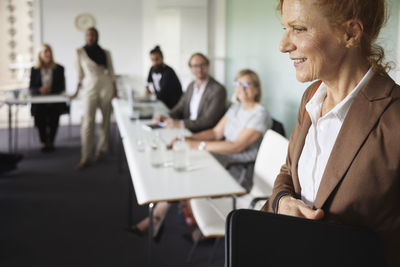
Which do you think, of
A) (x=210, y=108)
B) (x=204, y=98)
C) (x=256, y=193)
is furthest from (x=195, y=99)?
(x=256, y=193)

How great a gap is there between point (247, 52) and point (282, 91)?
1.46 m

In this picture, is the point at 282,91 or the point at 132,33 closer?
the point at 282,91

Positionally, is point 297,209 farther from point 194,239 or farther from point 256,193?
point 194,239

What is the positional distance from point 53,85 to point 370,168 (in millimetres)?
5609

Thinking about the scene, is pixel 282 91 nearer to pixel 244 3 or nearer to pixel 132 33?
pixel 244 3

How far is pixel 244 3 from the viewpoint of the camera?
5629mm

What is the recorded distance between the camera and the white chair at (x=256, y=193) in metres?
2.34

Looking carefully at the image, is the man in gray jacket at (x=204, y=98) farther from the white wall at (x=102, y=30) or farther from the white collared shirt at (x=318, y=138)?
the white wall at (x=102, y=30)

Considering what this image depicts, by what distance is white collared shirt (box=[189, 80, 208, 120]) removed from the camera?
4234mm

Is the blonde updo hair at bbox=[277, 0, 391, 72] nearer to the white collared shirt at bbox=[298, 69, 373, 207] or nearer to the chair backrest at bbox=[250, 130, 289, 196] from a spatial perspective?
the white collared shirt at bbox=[298, 69, 373, 207]

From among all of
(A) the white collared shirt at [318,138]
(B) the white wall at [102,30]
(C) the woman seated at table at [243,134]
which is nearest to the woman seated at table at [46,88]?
(B) the white wall at [102,30]

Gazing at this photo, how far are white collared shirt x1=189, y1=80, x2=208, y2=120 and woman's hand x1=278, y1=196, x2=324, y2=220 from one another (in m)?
3.20

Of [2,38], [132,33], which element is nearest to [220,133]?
[132,33]

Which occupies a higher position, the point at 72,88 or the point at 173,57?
the point at 173,57
